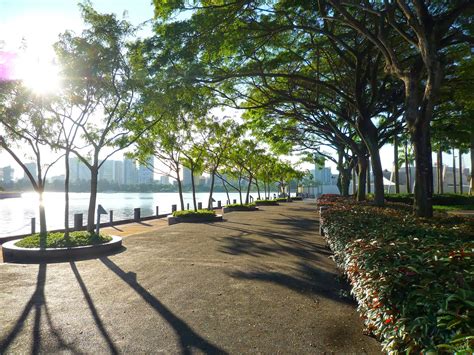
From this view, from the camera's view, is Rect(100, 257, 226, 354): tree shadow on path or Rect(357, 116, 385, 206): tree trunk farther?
Rect(357, 116, 385, 206): tree trunk

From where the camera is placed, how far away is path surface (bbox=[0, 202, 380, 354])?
14.3 ft

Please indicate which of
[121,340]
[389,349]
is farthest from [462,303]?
[121,340]

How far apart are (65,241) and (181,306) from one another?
6.42 m

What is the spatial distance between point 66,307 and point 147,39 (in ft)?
28.5

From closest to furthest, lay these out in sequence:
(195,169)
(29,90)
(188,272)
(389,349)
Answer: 1. (389,349)
2. (188,272)
3. (29,90)
4. (195,169)

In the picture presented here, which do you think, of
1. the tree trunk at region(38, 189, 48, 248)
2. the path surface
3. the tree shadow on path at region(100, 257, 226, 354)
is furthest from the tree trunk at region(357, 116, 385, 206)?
the tree trunk at region(38, 189, 48, 248)

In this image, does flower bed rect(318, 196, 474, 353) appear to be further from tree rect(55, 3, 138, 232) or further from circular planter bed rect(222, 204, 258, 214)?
circular planter bed rect(222, 204, 258, 214)

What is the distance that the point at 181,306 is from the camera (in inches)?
223

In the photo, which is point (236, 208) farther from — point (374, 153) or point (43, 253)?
point (43, 253)

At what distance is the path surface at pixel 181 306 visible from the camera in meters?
4.36

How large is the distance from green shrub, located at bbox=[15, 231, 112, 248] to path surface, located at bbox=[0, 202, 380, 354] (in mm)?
1243

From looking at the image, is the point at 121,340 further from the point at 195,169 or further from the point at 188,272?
the point at 195,169

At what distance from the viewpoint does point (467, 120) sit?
22.2 meters

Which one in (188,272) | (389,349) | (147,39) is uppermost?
(147,39)
